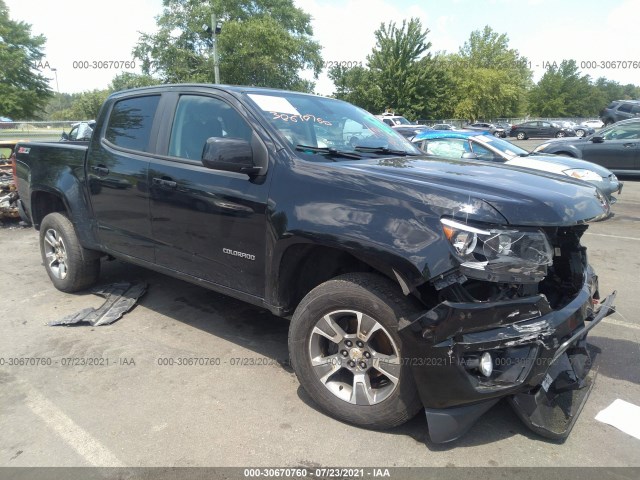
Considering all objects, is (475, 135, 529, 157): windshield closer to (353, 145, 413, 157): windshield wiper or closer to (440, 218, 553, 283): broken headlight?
(353, 145, 413, 157): windshield wiper

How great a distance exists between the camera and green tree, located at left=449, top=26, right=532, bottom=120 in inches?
2121

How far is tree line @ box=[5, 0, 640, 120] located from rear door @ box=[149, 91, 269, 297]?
32.8 meters

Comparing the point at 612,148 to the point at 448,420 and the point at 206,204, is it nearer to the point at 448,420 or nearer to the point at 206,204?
the point at 206,204

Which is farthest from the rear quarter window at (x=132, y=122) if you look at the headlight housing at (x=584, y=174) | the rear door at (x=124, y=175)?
the headlight housing at (x=584, y=174)

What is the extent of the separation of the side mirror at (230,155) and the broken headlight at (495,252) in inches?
52.4

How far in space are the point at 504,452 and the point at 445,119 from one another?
49.7m

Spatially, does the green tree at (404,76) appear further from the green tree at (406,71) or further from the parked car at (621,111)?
the parked car at (621,111)

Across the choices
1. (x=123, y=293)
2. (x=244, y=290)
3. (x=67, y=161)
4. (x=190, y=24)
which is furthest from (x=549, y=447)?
(x=190, y=24)

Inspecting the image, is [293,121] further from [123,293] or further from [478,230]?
[123,293]

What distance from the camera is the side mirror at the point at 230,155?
3100 mm

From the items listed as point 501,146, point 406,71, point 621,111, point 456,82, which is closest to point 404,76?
point 406,71

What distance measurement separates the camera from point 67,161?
15.6ft

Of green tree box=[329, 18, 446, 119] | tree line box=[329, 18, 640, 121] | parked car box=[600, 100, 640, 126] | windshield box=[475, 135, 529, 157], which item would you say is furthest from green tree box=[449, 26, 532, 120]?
windshield box=[475, 135, 529, 157]

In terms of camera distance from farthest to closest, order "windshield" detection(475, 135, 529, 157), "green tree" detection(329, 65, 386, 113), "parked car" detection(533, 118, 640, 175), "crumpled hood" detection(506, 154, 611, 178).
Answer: "green tree" detection(329, 65, 386, 113) → "parked car" detection(533, 118, 640, 175) → "windshield" detection(475, 135, 529, 157) → "crumpled hood" detection(506, 154, 611, 178)
